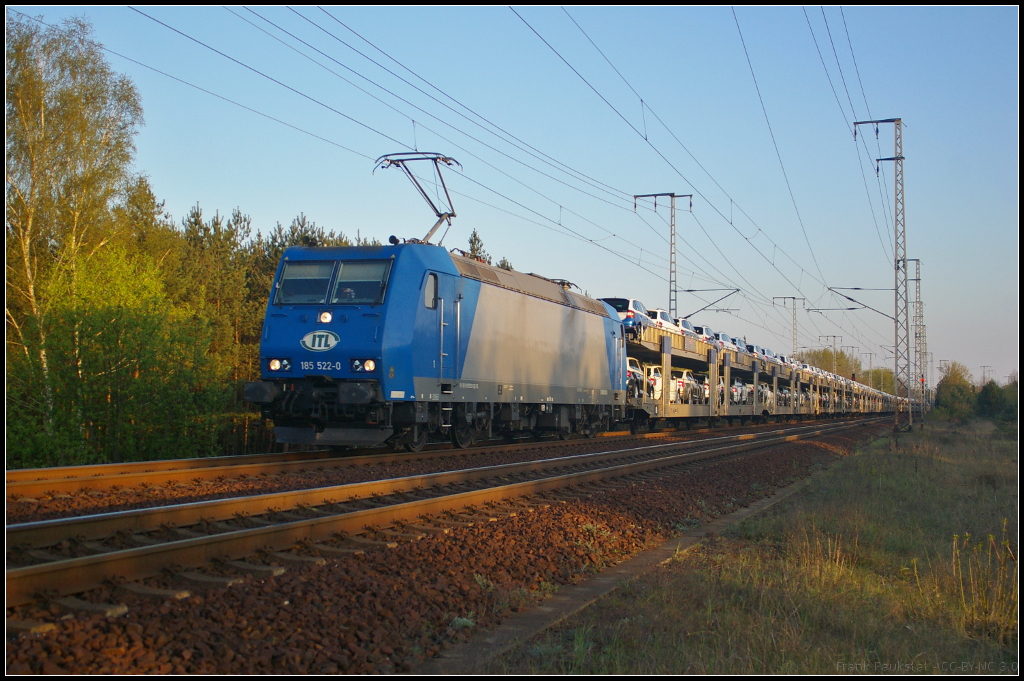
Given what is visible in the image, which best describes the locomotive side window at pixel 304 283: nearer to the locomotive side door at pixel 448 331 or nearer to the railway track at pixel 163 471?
the locomotive side door at pixel 448 331

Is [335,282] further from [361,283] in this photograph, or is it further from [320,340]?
[320,340]

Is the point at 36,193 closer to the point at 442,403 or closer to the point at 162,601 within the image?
the point at 442,403

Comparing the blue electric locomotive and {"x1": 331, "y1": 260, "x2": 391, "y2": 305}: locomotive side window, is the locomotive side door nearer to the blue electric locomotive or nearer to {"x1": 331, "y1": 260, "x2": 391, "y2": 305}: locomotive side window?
the blue electric locomotive

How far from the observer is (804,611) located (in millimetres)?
5648

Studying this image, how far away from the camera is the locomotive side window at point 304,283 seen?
1377 cm

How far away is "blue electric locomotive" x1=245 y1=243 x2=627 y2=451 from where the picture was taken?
1315cm

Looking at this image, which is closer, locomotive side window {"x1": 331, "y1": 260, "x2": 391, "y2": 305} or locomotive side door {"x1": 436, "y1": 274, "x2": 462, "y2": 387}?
locomotive side window {"x1": 331, "y1": 260, "x2": 391, "y2": 305}

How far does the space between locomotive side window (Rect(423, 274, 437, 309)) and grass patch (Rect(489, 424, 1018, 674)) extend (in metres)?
6.84

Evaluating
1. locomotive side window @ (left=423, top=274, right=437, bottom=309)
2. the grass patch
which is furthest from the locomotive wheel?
the grass patch

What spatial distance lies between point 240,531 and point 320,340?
7.18 m

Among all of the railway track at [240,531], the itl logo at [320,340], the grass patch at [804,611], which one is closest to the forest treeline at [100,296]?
the itl logo at [320,340]

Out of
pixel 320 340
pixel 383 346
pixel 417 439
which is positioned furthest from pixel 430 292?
pixel 417 439

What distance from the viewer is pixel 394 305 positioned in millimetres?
13258

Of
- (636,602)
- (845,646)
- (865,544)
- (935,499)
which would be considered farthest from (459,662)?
Result: (935,499)
